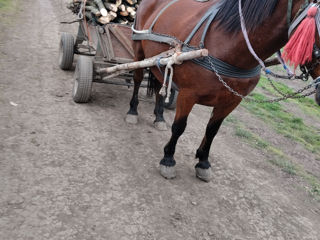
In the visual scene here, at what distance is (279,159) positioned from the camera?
4.61m

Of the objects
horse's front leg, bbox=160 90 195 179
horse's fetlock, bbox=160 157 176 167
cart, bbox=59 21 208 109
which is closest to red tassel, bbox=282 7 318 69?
horse's front leg, bbox=160 90 195 179

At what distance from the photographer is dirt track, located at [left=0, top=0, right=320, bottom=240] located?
8.59 ft

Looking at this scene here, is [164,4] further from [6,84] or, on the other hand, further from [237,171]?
[6,84]

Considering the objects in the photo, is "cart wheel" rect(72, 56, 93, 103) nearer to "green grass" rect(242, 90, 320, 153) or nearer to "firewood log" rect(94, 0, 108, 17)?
"firewood log" rect(94, 0, 108, 17)

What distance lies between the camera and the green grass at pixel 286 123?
584 cm

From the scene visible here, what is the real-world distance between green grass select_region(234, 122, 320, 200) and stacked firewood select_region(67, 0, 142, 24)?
2.73m

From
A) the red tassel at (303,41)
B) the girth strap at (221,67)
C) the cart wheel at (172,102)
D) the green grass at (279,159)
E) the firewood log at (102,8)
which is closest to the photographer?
the red tassel at (303,41)

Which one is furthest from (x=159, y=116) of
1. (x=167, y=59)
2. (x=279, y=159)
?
(x=279, y=159)

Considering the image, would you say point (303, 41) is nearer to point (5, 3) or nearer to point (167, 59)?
point (167, 59)

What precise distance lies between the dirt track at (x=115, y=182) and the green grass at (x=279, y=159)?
0.19m

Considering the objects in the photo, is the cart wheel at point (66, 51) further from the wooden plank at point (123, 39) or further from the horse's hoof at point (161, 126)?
the horse's hoof at point (161, 126)

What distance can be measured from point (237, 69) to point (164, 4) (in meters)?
1.66

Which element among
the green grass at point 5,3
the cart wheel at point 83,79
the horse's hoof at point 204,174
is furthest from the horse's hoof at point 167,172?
the green grass at point 5,3

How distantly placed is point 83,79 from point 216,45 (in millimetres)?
2286
